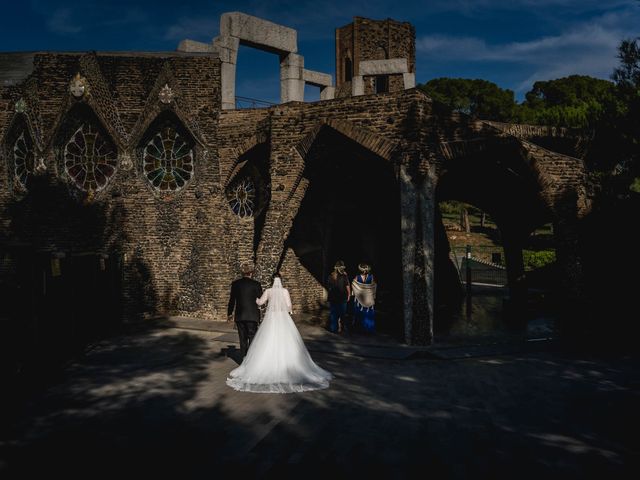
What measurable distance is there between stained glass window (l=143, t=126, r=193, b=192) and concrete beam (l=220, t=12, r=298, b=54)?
13.0 ft

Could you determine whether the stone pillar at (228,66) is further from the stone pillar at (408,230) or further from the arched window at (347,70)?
the arched window at (347,70)

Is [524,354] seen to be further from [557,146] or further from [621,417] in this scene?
[557,146]

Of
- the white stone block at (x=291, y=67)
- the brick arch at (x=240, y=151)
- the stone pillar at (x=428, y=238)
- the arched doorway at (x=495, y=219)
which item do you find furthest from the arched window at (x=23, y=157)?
the arched doorway at (x=495, y=219)

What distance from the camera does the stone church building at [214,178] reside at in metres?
Result: 10.8

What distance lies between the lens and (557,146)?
1337cm

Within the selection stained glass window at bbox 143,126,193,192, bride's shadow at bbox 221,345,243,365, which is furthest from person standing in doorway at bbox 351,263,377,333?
stained glass window at bbox 143,126,193,192

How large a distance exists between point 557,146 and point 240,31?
1024cm

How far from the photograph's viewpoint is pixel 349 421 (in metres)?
5.88

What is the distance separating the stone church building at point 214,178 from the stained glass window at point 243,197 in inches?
Answer: 1.6

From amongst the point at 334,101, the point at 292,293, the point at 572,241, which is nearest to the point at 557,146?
the point at 572,241

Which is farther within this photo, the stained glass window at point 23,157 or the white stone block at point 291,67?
the white stone block at point 291,67

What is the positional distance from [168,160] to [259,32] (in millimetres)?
5633

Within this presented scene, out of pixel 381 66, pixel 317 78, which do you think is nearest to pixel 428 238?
pixel 381 66

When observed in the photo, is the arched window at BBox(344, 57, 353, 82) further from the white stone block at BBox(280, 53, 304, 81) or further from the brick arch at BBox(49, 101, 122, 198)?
the brick arch at BBox(49, 101, 122, 198)
